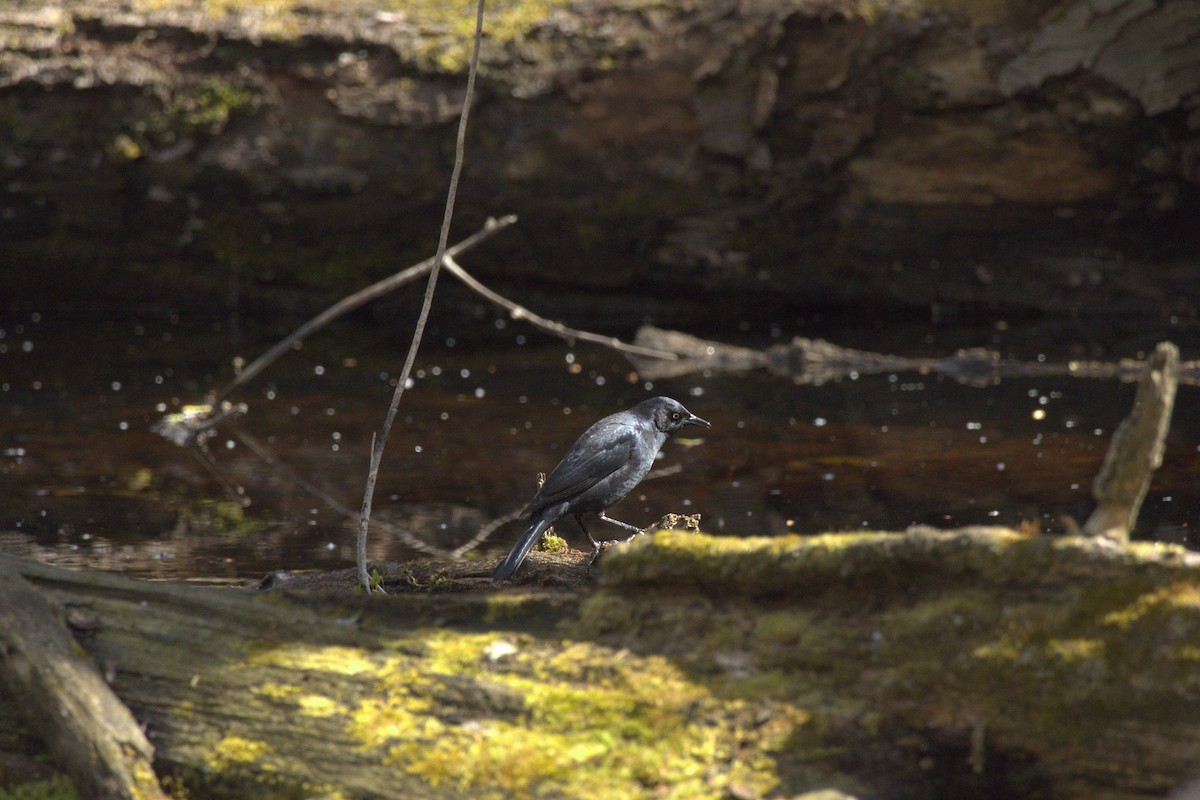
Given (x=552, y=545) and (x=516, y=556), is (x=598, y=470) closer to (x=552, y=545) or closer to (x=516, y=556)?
(x=552, y=545)

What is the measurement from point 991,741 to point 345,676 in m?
1.57

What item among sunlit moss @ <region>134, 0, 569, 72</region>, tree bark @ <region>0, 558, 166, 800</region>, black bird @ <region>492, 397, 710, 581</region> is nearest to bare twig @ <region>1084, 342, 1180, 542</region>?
black bird @ <region>492, 397, 710, 581</region>

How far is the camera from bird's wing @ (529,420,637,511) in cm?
475

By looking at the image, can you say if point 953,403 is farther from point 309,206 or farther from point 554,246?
point 309,206

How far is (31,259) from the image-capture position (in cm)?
1238

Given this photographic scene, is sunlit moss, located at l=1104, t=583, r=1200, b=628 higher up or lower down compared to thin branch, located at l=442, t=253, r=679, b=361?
A: lower down

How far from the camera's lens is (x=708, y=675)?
3.04m

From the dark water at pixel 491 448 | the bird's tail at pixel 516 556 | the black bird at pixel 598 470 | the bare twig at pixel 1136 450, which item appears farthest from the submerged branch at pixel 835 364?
the bare twig at pixel 1136 450

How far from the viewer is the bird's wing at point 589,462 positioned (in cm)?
475

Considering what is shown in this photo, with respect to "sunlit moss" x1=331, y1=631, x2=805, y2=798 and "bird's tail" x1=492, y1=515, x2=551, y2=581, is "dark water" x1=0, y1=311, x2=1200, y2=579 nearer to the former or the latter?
"bird's tail" x1=492, y1=515, x2=551, y2=581

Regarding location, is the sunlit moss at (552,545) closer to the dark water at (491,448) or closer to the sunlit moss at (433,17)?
the dark water at (491,448)

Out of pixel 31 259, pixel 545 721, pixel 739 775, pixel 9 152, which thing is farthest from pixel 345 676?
pixel 31 259

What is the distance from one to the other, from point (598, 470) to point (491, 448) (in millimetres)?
3216

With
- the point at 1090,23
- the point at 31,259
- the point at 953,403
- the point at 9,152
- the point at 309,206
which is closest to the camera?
the point at 953,403
